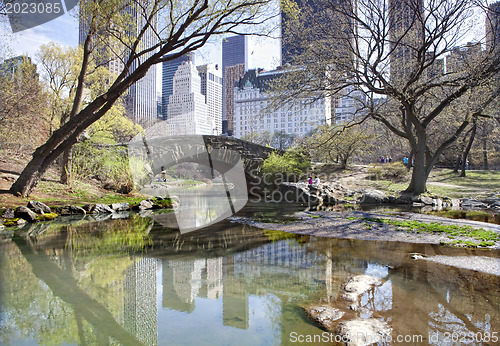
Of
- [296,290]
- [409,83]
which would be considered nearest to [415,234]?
[296,290]

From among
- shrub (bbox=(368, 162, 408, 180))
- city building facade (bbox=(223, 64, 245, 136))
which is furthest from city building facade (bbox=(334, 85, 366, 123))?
city building facade (bbox=(223, 64, 245, 136))

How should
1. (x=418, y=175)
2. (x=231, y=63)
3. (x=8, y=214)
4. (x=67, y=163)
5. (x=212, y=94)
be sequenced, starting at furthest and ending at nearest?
1. (x=231, y=63)
2. (x=212, y=94)
3. (x=418, y=175)
4. (x=67, y=163)
5. (x=8, y=214)

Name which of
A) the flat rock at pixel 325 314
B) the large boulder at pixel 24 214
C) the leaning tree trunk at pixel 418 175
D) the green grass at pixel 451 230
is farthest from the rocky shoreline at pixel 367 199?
the flat rock at pixel 325 314

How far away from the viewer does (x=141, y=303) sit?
12.1 ft

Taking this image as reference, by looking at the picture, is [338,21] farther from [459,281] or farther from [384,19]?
Result: [459,281]

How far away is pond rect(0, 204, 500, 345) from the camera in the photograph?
2.91 m

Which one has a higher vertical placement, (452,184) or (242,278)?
(452,184)

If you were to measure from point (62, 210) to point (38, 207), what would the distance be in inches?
42.3

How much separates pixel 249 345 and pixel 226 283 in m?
1.54

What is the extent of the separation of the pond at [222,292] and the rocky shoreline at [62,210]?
11.6 ft

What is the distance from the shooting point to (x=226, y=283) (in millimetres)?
4262

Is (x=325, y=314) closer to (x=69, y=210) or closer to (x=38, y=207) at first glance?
(x=38, y=207)

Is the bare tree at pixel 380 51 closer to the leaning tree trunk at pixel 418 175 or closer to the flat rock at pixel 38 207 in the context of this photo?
the leaning tree trunk at pixel 418 175

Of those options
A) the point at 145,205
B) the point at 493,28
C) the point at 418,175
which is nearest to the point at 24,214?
the point at 145,205
